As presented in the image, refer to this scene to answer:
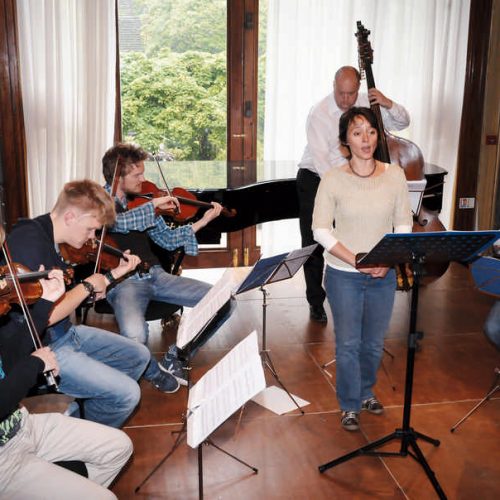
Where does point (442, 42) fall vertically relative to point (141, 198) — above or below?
above

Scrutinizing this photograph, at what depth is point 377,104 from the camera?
3.79 m

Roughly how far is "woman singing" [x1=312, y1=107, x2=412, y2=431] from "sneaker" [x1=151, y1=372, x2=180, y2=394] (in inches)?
37.2

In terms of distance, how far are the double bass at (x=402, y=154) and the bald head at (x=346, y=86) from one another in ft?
0.25

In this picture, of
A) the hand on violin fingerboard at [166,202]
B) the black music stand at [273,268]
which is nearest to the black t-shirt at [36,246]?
the black music stand at [273,268]

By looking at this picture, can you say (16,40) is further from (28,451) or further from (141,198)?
(28,451)

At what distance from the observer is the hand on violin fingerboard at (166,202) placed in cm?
373

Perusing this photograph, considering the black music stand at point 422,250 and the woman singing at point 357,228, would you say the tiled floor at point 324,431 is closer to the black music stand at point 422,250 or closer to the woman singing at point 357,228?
the black music stand at point 422,250

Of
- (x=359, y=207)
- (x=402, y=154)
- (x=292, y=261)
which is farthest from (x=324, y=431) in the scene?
Result: (x=402, y=154)

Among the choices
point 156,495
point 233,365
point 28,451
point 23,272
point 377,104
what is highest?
point 377,104

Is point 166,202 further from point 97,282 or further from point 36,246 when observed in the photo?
point 36,246

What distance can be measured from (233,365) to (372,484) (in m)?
1.03

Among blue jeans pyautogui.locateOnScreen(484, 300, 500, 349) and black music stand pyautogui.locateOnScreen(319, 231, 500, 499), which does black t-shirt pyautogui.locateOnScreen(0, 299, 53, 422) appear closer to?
black music stand pyautogui.locateOnScreen(319, 231, 500, 499)

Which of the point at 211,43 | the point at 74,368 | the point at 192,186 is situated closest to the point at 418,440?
the point at 74,368

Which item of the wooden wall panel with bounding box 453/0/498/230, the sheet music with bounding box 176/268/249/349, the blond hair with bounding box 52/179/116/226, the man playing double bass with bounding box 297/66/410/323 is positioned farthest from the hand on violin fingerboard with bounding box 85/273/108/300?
the wooden wall panel with bounding box 453/0/498/230
